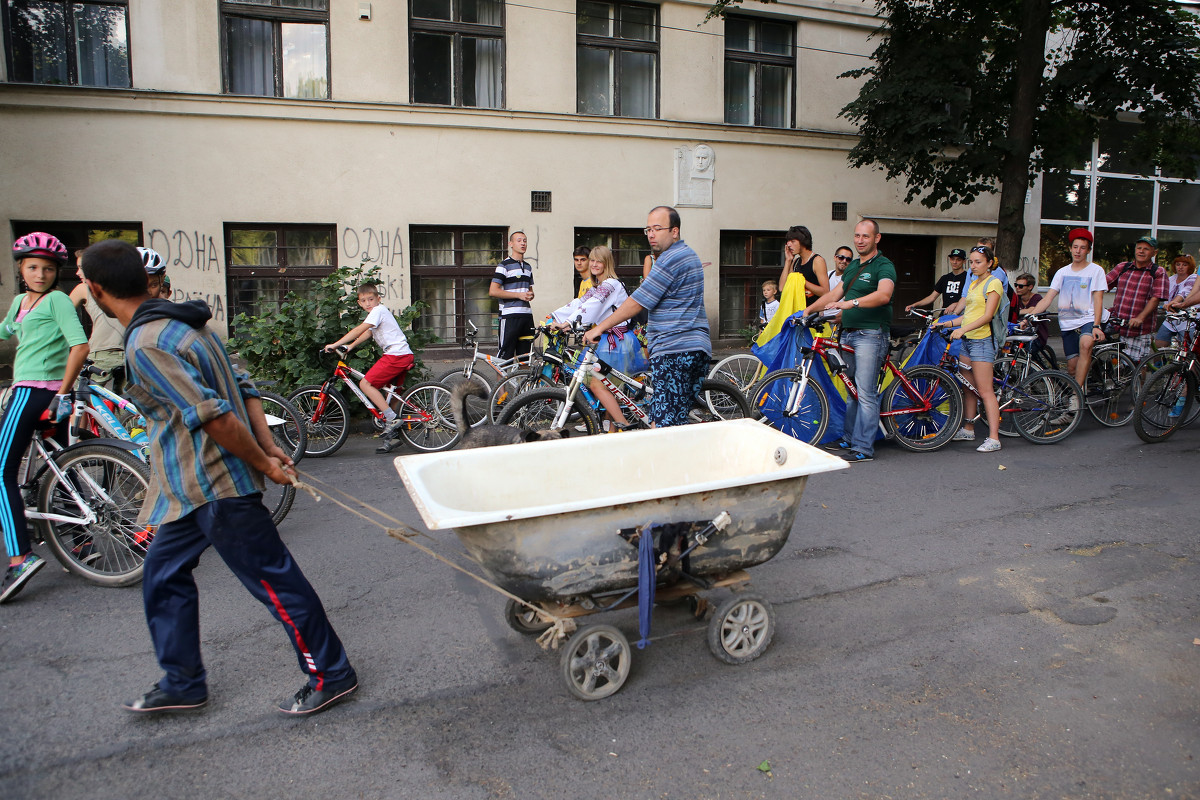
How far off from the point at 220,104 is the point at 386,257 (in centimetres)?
327

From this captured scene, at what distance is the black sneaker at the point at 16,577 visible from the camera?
4.60 meters

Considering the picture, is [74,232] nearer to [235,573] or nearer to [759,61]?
[235,573]

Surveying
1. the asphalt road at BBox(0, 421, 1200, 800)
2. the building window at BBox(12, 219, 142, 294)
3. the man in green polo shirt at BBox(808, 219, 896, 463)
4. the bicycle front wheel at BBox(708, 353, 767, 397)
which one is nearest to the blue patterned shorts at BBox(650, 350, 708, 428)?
the asphalt road at BBox(0, 421, 1200, 800)

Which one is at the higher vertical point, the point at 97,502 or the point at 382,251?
the point at 382,251

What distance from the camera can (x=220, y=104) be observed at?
13180 millimetres

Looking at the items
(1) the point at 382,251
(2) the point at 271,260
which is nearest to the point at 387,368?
(1) the point at 382,251

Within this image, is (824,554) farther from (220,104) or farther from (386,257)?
(220,104)

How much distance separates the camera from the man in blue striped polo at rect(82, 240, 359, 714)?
10.4 feet

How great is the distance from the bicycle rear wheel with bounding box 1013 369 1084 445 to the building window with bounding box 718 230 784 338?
865cm

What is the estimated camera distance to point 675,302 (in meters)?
6.13

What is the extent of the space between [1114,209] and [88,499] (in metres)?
23.8

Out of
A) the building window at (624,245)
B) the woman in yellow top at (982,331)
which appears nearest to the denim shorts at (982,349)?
the woman in yellow top at (982,331)

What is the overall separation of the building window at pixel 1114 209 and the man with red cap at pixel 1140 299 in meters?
11.5

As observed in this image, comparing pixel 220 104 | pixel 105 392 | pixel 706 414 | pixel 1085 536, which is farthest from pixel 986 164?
pixel 105 392
